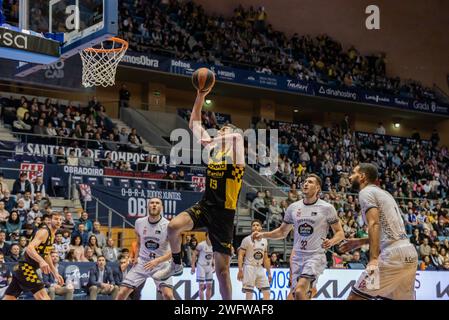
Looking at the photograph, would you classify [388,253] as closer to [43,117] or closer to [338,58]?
[43,117]

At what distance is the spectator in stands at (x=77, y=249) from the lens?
49.2 feet

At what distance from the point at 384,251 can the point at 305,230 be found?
2769mm

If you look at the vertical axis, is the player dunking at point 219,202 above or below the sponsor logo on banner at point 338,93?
below

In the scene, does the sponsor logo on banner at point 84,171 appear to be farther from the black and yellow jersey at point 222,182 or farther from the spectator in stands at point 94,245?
the black and yellow jersey at point 222,182

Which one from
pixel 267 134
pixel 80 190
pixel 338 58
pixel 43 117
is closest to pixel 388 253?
pixel 80 190

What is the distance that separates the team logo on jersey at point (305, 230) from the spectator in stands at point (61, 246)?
6726 mm

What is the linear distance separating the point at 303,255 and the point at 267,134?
731 inches

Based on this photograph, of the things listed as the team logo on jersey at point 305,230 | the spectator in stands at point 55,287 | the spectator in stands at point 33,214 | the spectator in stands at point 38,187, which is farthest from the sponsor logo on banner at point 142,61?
the team logo on jersey at point 305,230

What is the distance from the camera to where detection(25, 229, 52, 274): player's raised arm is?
945cm

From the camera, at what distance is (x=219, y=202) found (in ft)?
26.9

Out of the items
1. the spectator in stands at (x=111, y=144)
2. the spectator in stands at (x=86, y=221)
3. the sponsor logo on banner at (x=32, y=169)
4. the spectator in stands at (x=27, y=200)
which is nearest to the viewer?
the spectator in stands at (x=27, y=200)

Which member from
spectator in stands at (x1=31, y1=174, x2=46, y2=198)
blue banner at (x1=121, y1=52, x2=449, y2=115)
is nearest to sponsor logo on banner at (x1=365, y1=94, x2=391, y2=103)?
blue banner at (x1=121, y1=52, x2=449, y2=115)

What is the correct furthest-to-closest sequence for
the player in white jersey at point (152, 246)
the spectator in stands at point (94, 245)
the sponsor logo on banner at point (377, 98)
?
1. the sponsor logo on banner at point (377, 98)
2. the spectator in stands at point (94, 245)
3. the player in white jersey at point (152, 246)

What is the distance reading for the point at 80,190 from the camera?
58.5 ft
